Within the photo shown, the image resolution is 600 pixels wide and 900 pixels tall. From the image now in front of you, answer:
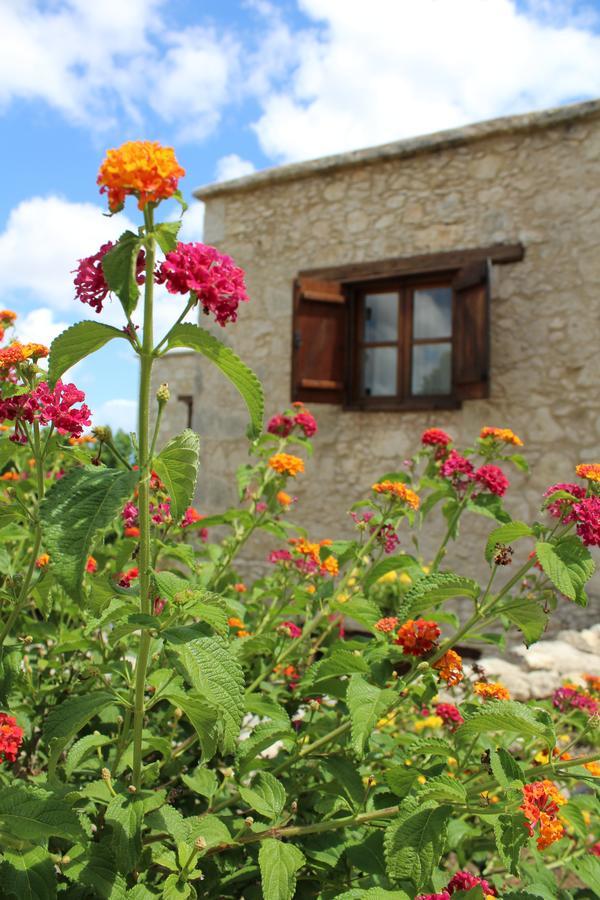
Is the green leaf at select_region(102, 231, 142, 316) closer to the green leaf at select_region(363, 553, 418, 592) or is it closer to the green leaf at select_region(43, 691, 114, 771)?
the green leaf at select_region(43, 691, 114, 771)

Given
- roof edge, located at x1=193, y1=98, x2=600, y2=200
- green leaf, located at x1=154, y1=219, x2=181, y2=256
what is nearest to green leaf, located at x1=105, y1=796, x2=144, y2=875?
green leaf, located at x1=154, y1=219, x2=181, y2=256

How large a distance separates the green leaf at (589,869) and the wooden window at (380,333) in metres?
4.51

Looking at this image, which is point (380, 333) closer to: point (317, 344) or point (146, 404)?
point (317, 344)

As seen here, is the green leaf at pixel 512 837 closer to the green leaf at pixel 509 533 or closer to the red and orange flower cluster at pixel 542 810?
the red and orange flower cluster at pixel 542 810

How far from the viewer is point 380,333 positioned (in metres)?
6.51

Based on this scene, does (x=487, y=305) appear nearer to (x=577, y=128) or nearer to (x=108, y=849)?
(x=577, y=128)

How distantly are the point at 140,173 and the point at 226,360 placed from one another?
30 centimetres

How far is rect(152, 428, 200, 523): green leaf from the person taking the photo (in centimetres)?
114

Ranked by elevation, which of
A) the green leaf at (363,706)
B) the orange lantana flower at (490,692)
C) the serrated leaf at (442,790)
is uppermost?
the green leaf at (363,706)

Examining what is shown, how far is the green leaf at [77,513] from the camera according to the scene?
970 millimetres

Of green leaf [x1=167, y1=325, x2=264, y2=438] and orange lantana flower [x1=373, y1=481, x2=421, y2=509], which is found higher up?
green leaf [x1=167, y1=325, x2=264, y2=438]

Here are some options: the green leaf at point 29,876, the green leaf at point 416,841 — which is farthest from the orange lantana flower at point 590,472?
the green leaf at point 29,876

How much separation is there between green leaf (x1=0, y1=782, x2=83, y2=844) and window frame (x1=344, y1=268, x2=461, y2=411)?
5146mm

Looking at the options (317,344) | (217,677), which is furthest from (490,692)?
(317,344)
